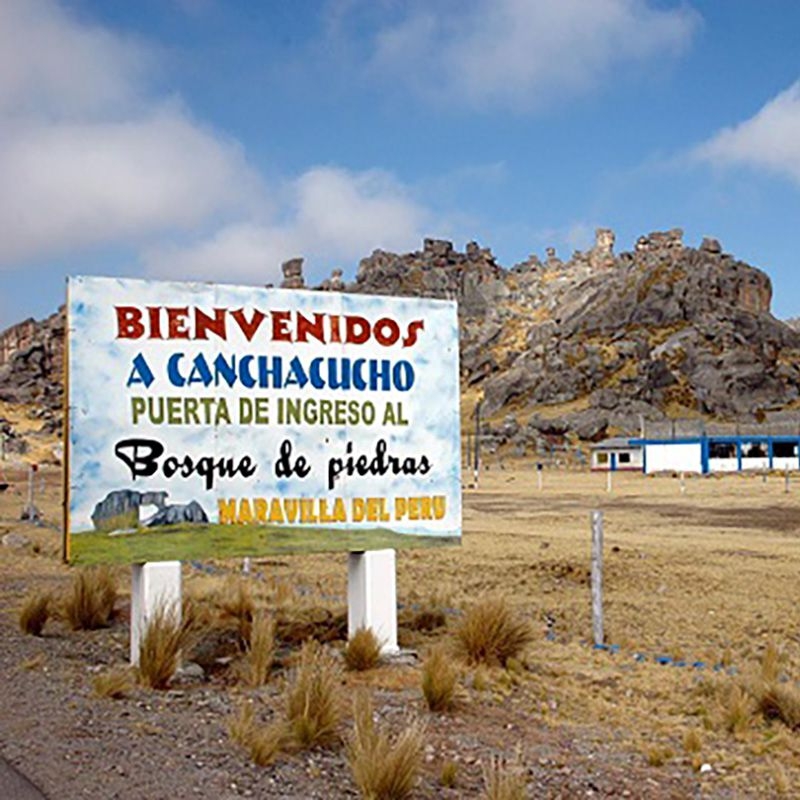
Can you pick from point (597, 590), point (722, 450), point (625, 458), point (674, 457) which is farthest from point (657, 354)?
point (597, 590)

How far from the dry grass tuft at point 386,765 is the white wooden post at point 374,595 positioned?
3.84 m

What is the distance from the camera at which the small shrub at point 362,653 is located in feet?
32.1

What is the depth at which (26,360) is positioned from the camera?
150 metres

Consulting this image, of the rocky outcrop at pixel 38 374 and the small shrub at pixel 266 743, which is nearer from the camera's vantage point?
the small shrub at pixel 266 743

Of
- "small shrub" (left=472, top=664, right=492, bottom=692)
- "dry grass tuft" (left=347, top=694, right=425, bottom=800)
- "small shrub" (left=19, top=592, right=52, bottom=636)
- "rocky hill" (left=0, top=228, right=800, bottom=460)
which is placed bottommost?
"small shrub" (left=472, top=664, right=492, bottom=692)

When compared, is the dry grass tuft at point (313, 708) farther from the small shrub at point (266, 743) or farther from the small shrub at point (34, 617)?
the small shrub at point (34, 617)

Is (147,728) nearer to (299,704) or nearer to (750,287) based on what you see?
(299,704)

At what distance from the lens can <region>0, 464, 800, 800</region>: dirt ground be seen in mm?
6473

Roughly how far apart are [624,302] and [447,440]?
142 metres

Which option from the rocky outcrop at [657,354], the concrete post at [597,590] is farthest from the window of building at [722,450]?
the concrete post at [597,590]

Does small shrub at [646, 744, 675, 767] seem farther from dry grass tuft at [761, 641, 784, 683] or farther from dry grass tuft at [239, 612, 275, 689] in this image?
dry grass tuft at [239, 612, 275, 689]

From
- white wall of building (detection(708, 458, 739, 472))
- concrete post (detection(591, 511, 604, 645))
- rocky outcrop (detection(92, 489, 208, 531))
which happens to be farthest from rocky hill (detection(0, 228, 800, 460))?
rocky outcrop (detection(92, 489, 208, 531))

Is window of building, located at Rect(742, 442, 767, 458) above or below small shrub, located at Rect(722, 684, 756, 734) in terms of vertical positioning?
above

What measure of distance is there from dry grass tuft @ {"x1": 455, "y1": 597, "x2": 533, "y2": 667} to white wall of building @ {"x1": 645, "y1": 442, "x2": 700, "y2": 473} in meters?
73.0
